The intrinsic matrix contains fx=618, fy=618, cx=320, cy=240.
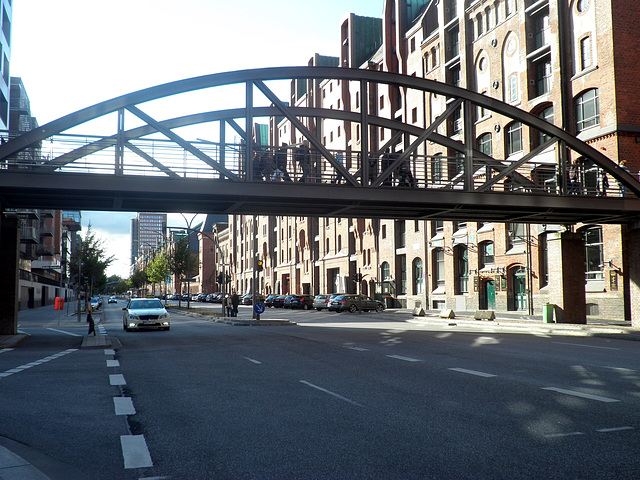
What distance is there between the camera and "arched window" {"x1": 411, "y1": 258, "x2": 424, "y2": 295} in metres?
53.2

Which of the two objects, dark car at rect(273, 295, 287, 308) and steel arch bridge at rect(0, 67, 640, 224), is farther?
dark car at rect(273, 295, 287, 308)

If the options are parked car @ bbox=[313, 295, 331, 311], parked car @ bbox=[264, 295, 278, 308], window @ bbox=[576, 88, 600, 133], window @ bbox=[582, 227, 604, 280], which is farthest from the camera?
parked car @ bbox=[264, 295, 278, 308]

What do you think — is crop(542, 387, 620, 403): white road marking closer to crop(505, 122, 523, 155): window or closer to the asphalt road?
the asphalt road

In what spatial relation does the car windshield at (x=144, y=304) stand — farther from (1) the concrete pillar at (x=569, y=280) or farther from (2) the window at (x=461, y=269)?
(2) the window at (x=461, y=269)

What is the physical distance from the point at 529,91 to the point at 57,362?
3449cm

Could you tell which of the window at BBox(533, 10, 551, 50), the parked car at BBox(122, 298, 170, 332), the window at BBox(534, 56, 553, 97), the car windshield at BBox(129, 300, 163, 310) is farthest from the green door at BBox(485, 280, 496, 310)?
the parked car at BBox(122, 298, 170, 332)

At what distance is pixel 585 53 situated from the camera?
34531 millimetres

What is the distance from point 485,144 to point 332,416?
40553 mm

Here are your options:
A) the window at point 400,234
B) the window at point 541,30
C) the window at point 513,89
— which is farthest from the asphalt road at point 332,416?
the window at point 400,234

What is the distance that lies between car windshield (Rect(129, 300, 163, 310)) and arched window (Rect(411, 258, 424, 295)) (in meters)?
29.3

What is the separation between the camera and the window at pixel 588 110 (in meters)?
33.5

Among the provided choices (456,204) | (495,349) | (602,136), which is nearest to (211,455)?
(495,349)

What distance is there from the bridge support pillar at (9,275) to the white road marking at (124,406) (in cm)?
1693

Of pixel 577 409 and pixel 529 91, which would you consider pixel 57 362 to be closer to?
pixel 577 409
